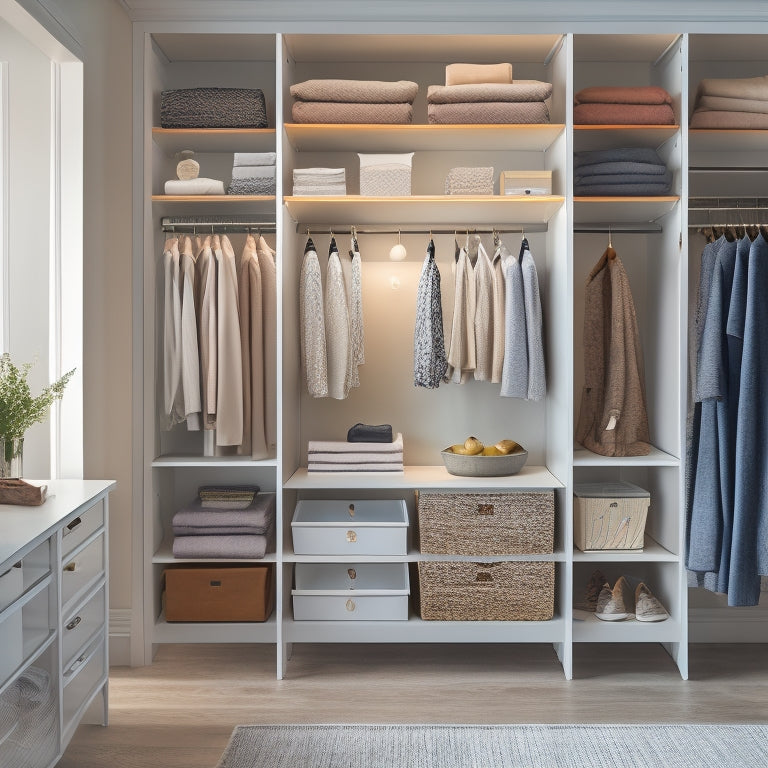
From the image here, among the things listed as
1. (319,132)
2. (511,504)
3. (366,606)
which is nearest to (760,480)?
(511,504)

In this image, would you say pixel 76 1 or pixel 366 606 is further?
pixel 366 606

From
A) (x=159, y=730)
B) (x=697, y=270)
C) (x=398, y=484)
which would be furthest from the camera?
(x=697, y=270)

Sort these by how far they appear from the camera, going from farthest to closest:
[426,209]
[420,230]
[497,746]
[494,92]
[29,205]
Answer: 1. [420,230]
2. [426,209]
3. [494,92]
4. [29,205]
5. [497,746]

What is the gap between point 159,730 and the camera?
2633 millimetres

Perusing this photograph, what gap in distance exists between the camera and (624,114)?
10.0ft

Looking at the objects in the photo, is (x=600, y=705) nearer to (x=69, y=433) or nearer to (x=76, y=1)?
(x=69, y=433)

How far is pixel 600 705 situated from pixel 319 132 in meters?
2.38

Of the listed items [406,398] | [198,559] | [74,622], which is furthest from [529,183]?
Answer: [74,622]

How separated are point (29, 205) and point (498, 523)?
2088mm

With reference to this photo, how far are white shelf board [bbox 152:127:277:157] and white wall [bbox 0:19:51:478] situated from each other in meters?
0.45

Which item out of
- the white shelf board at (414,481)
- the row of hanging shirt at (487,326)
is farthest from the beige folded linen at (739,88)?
the white shelf board at (414,481)

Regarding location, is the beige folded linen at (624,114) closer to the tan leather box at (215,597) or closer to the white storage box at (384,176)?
the white storage box at (384,176)

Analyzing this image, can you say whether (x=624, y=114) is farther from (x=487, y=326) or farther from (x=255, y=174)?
(x=255, y=174)

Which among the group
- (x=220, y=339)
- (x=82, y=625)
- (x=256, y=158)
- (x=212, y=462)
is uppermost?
(x=256, y=158)
